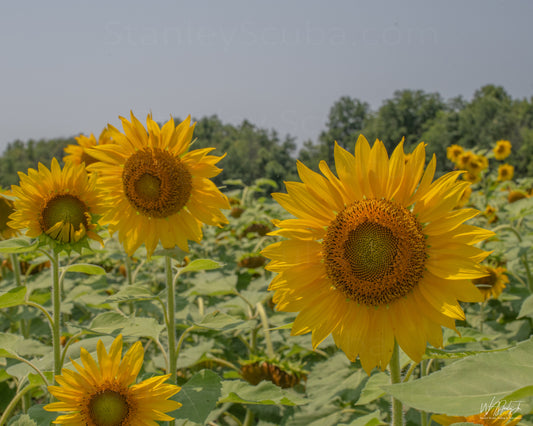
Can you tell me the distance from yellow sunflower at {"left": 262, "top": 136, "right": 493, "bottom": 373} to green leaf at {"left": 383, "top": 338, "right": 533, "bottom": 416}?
535 millimetres

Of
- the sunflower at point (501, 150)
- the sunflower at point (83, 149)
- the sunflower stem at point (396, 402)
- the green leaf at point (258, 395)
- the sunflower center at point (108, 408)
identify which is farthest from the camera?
the sunflower at point (501, 150)

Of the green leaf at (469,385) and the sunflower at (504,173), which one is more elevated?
the sunflower at (504,173)

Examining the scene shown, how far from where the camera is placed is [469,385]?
635mm

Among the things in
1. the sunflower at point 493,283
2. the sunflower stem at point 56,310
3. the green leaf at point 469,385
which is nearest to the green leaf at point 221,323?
the sunflower stem at point 56,310

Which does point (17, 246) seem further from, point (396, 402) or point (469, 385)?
point (469, 385)

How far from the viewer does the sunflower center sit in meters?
1.42

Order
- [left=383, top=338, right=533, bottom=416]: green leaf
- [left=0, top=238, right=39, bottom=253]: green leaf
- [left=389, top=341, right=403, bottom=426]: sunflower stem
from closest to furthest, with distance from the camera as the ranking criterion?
[left=383, top=338, right=533, bottom=416]: green leaf < [left=389, top=341, right=403, bottom=426]: sunflower stem < [left=0, top=238, right=39, bottom=253]: green leaf

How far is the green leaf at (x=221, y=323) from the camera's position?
1.71 m

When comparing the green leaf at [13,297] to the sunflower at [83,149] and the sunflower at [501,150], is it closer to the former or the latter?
the sunflower at [83,149]

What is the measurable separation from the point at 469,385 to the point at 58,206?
1.63 meters

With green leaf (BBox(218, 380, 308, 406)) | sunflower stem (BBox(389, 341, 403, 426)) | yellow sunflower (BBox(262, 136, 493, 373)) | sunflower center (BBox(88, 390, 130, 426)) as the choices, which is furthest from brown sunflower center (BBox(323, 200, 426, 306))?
sunflower center (BBox(88, 390, 130, 426))

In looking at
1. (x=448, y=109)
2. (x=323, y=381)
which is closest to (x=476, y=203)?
A: (x=323, y=381)

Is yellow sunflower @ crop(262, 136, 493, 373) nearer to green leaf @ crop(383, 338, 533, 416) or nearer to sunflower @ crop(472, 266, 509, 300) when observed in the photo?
green leaf @ crop(383, 338, 533, 416)

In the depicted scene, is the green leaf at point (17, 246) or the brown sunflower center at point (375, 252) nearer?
the brown sunflower center at point (375, 252)
